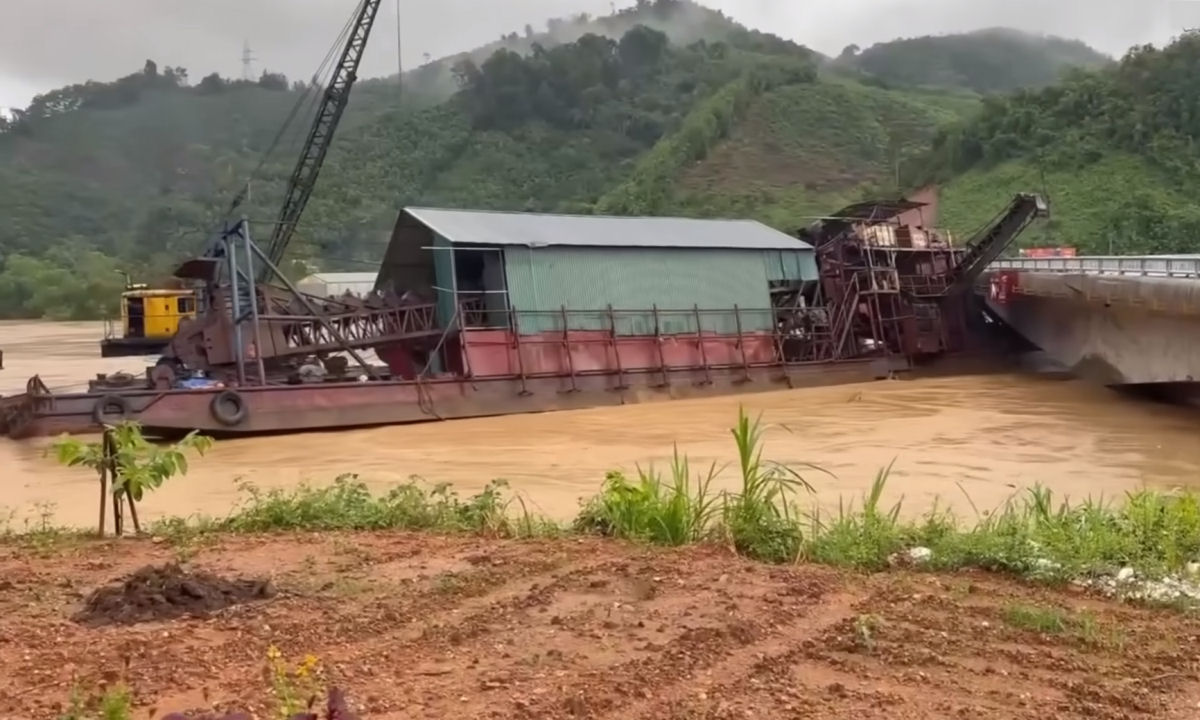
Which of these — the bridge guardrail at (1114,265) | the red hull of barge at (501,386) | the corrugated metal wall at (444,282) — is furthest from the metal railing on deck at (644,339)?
the bridge guardrail at (1114,265)

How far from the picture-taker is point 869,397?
24.4 meters

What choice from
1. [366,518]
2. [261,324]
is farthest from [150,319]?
[366,518]

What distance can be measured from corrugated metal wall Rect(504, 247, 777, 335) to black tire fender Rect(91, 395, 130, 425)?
7825 mm

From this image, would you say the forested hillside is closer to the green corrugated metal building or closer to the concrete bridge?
the concrete bridge

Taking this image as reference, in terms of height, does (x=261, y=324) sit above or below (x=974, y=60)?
below

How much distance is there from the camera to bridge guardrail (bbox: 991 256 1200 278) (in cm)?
2000

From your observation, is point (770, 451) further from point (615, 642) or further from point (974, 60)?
point (974, 60)

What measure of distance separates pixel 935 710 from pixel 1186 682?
45.9 inches

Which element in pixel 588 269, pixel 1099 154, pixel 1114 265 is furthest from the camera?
pixel 1099 154

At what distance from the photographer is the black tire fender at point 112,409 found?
18.6 metres

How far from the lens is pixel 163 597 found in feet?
17.3

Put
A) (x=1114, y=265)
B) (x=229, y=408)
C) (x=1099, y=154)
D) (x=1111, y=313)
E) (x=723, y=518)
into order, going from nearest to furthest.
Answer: (x=723, y=518) → (x=229, y=408) → (x=1114, y=265) → (x=1111, y=313) → (x=1099, y=154)

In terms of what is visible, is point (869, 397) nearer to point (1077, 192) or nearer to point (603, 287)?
point (603, 287)

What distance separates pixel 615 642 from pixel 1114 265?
73.5 feet
